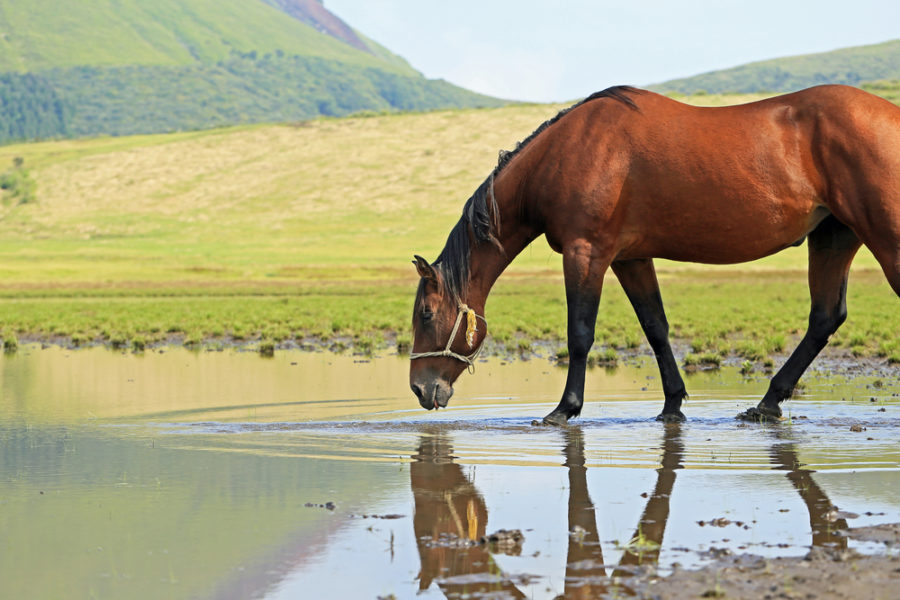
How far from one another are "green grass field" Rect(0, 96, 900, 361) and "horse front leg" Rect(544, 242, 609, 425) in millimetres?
8231

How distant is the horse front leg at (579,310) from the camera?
9.24 m

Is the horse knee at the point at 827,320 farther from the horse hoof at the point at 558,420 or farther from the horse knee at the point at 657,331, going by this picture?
the horse hoof at the point at 558,420

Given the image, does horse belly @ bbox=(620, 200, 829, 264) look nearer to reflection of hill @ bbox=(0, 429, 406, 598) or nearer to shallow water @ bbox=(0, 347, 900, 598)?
shallow water @ bbox=(0, 347, 900, 598)

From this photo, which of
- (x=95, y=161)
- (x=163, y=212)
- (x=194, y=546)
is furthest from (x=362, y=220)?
(x=194, y=546)

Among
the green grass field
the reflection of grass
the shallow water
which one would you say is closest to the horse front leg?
the shallow water

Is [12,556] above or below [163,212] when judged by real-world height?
below

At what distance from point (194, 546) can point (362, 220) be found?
7392 cm

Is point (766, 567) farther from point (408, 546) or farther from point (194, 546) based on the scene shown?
point (194, 546)

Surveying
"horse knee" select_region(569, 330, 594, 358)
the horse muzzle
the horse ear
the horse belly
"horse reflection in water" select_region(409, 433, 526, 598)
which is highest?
the horse belly

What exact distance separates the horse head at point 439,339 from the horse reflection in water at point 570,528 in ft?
3.83

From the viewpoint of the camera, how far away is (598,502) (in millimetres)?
6426

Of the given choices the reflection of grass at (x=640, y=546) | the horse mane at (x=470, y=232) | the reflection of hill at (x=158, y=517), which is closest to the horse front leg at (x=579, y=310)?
the horse mane at (x=470, y=232)

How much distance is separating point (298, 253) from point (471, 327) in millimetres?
57134

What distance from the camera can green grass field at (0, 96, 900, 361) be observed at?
82.4ft
